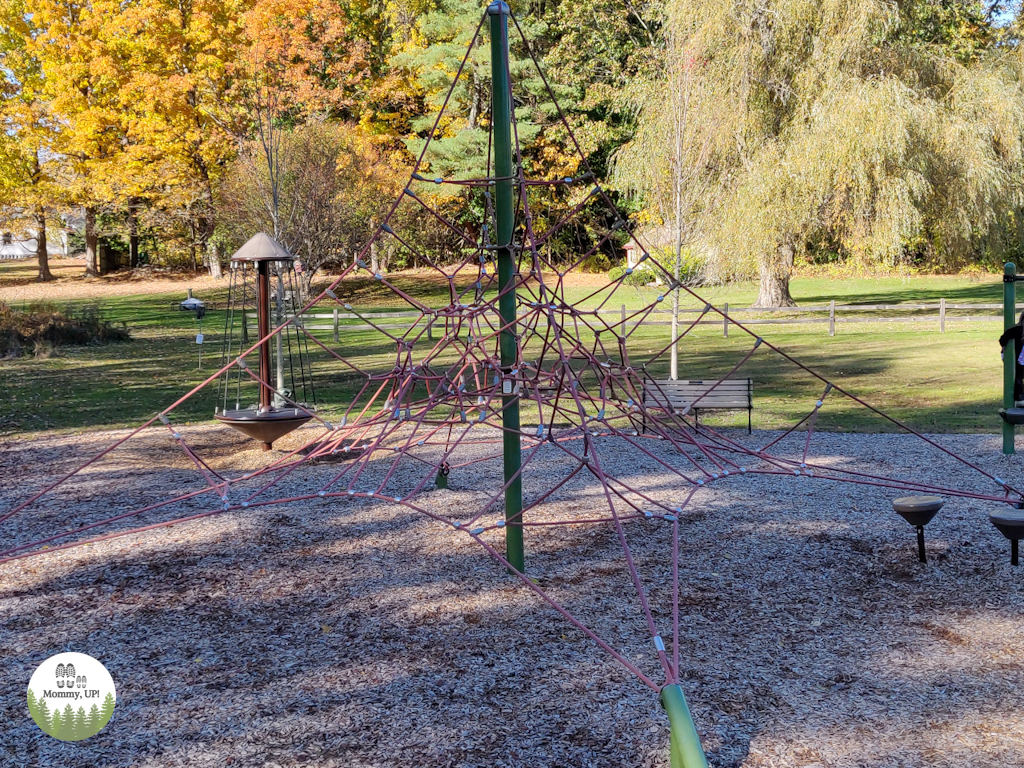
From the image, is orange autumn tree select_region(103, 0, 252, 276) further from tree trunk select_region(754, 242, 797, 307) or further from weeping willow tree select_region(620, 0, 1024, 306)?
tree trunk select_region(754, 242, 797, 307)

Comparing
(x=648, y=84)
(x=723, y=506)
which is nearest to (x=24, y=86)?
(x=648, y=84)

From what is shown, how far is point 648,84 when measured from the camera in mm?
20719

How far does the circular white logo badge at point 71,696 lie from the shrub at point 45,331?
45.7 ft

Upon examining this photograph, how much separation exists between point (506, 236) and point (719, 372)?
30.2 ft

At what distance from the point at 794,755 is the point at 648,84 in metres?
18.9

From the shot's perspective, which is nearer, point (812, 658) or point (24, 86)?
point (812, 658)

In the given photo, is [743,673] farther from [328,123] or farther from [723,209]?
[328,123]

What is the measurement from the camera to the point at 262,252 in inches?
339

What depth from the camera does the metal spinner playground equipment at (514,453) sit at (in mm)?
4922

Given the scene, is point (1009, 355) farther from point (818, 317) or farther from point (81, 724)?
point (818, 317)

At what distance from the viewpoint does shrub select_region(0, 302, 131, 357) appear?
1703cm

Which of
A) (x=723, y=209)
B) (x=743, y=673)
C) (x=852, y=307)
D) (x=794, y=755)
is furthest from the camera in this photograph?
(x=852, y=307)

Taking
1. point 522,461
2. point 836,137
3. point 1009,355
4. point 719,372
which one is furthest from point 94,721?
point 836,137

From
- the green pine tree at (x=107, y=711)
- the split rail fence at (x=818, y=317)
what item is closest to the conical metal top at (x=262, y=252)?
the green pine tree at (x=107, y=711)
